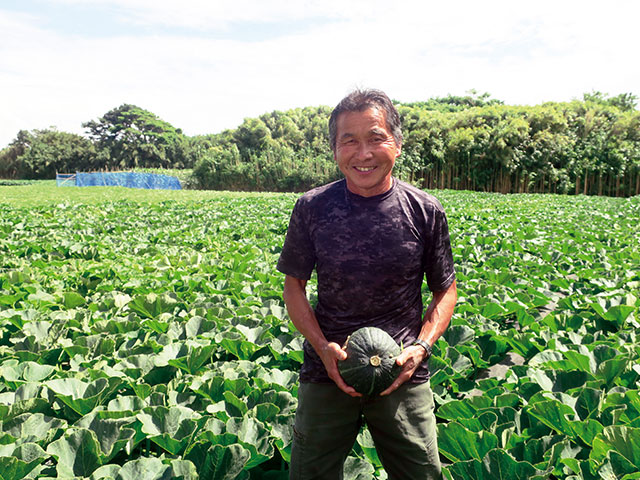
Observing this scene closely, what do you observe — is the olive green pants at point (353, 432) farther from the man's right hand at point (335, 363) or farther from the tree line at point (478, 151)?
the tree line at point (478, 151)

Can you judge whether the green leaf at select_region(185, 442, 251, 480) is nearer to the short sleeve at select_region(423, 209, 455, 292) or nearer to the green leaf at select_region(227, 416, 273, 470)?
the green leaf at select_region(227, 416, 273, 470)

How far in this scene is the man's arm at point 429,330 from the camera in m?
1.60

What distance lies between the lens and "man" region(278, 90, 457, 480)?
1.68 metres

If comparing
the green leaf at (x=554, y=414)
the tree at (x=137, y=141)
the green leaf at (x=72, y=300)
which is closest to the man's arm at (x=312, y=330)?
the green leaf at (x=554, y=414)

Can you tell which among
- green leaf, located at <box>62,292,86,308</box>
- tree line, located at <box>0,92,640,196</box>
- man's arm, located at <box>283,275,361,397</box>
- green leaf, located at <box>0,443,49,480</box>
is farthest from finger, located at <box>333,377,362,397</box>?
tree line, located at <box>0,92,640,196</box>

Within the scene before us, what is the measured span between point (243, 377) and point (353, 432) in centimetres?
92

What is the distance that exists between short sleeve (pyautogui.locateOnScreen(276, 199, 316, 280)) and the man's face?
0.25m

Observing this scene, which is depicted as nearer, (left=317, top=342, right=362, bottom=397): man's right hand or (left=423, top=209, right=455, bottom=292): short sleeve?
(left=317, top=342, right=362, bottom=397): man's right hand

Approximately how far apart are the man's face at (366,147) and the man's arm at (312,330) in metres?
→ 0.49

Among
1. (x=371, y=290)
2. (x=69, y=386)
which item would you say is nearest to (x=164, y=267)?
(x=69, y=386)

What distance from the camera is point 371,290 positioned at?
1.73 meters

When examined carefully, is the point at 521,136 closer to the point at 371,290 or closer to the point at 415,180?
the point at 415,180

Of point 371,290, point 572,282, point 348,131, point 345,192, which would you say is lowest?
point 572,282

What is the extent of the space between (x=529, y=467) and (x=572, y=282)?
148 inches
